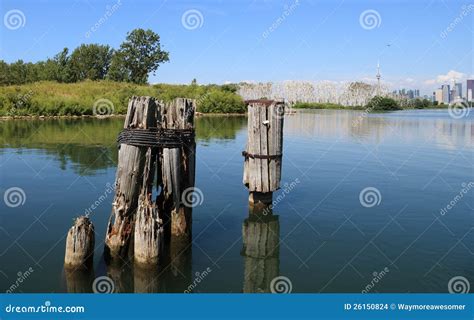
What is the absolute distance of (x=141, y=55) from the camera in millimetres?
75688

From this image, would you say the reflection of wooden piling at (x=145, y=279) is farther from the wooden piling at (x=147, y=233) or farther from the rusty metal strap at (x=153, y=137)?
the rusty metal strap at (x=153, y=137)

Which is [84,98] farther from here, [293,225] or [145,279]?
[145,279]

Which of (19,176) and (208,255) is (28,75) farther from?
(208,255)

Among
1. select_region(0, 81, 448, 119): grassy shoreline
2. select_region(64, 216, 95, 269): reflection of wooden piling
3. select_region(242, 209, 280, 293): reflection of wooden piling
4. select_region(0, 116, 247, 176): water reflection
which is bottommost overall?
select_region(242, 209, 280, 293): reflection of wooden piling

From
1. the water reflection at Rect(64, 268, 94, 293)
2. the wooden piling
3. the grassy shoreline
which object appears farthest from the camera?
the grassy shoreline

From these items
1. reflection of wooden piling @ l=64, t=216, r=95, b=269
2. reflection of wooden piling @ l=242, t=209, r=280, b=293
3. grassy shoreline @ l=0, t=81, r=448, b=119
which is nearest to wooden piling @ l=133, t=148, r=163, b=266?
reflection of wooden piling @ l=64, t=216, r=95, b=269

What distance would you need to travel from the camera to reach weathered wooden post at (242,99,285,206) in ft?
35.7

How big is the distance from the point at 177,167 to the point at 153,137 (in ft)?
2.34

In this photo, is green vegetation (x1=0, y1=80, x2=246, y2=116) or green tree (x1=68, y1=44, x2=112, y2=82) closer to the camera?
green vegetation (x1=0, y1=80, x2=246, y2=116)

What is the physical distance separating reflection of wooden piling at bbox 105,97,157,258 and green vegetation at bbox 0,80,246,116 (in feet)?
118

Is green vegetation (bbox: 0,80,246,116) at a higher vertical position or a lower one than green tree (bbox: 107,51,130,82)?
lower

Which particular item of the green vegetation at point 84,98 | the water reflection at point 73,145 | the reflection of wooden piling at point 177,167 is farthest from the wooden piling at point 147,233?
the green vegetation at point 84,98

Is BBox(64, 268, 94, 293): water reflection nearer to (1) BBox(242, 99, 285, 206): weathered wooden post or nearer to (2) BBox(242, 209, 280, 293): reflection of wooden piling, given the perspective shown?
(2) BBox(242, 209, 280, 293): reflection of wooden piling

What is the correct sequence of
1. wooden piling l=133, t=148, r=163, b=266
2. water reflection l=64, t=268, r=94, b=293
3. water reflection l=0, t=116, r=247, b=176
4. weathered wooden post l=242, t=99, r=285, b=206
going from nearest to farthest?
water reflection l=64, t=268, r=94, b=293 < wooden piling l=133, t=148, r=163, b=266 < weathered wooden post l=242, t=99, r=285, b=206 < water reflection l=0, t=116, r=247, b=176
